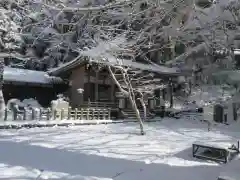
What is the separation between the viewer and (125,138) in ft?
42.7

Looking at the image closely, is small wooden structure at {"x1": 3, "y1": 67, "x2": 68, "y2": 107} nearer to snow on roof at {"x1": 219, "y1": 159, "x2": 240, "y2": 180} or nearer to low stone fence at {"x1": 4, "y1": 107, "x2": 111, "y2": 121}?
low stone fence at {"x1": 4, "y1": 107, "x2": 111, "y2": 121}

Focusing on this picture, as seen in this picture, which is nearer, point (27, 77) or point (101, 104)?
point (101, 104)

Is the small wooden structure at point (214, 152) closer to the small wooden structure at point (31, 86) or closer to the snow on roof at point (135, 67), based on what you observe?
the snow on roof at point (135, 67)

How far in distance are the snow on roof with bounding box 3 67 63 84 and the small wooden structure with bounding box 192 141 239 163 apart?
19.2 m

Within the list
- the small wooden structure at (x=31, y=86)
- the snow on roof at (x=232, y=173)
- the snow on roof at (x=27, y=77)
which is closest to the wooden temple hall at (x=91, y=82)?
the snow on roof at (x=27, y=77)

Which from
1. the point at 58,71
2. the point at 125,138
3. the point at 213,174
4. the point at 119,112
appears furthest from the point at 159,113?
the point at 213,174

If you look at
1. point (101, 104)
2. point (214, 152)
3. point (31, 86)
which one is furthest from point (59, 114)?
point (214, 152)

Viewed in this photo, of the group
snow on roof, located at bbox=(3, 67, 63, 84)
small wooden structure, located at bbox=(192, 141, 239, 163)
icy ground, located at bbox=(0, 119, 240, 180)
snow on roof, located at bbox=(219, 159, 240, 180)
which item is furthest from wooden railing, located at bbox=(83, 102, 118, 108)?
→ snow on roof, located at bbox=(219, 159, 240, 180)

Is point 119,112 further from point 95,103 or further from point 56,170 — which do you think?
point 56,170

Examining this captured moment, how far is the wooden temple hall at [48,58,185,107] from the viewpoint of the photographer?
919 inches

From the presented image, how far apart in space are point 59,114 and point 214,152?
11.3 meters

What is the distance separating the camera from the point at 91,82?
23.7m

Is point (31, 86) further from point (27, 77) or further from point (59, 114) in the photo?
point (59, 114)

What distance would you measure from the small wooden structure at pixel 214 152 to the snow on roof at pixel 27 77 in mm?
19247
